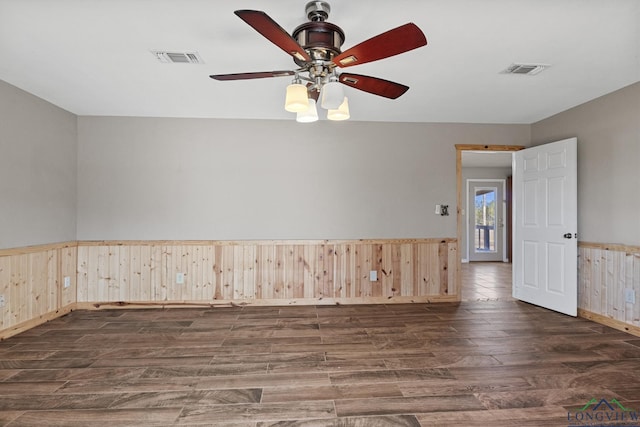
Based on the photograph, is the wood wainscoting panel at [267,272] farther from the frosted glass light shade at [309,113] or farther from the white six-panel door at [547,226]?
the frosted glass light shade at [309,113]

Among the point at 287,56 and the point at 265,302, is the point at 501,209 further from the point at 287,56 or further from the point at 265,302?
the point at 287,56

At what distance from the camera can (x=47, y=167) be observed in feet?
12.2

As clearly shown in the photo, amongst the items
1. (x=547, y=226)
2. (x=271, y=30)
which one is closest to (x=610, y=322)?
(x=547, y=226)

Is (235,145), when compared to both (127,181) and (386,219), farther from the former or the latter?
(386,219)

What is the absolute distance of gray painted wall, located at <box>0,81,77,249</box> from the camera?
10.5ft

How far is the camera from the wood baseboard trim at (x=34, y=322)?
317 centimetres

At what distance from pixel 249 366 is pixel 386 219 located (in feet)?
8.66

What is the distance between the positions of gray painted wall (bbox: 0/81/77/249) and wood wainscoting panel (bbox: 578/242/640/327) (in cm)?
606

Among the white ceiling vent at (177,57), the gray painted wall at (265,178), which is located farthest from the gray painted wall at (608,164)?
the white ceiling vent at (177,57)

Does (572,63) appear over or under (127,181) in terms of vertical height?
over

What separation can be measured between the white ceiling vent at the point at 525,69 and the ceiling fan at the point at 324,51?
1.36 metres

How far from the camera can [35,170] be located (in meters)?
3.54

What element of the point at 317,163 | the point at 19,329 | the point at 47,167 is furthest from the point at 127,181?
the point at 317,163

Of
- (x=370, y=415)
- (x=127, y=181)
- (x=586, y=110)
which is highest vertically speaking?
(x=586, y=110)
